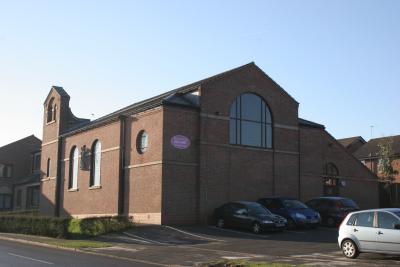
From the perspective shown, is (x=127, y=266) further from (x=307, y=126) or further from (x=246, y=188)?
(x=307, y=126)

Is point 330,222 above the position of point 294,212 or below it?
below

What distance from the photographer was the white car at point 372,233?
15.1 m

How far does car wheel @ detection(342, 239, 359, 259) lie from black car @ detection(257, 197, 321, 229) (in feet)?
37.5

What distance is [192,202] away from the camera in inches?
1204

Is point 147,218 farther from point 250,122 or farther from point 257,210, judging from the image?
point 250,122

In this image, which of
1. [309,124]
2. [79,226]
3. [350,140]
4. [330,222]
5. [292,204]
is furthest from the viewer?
[350,140]

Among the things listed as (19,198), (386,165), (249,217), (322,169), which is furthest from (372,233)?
(19,198)

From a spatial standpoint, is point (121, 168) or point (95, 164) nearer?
point (121, 168)

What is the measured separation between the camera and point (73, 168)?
41.6m

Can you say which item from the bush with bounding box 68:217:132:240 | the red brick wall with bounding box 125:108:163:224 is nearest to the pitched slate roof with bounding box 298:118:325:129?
the red brick wall with bounding box 125:108:163:224

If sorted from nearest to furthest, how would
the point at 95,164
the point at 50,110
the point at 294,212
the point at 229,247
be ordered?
the point at 229,247 → the point at 294,212 → the point at 95,164 → the point at 50,110

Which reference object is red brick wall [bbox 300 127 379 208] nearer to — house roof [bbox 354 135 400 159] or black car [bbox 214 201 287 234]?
black car [bbox 214 201 287 234]

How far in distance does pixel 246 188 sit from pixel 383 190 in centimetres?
2098

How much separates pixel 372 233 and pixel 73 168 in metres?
29.9
